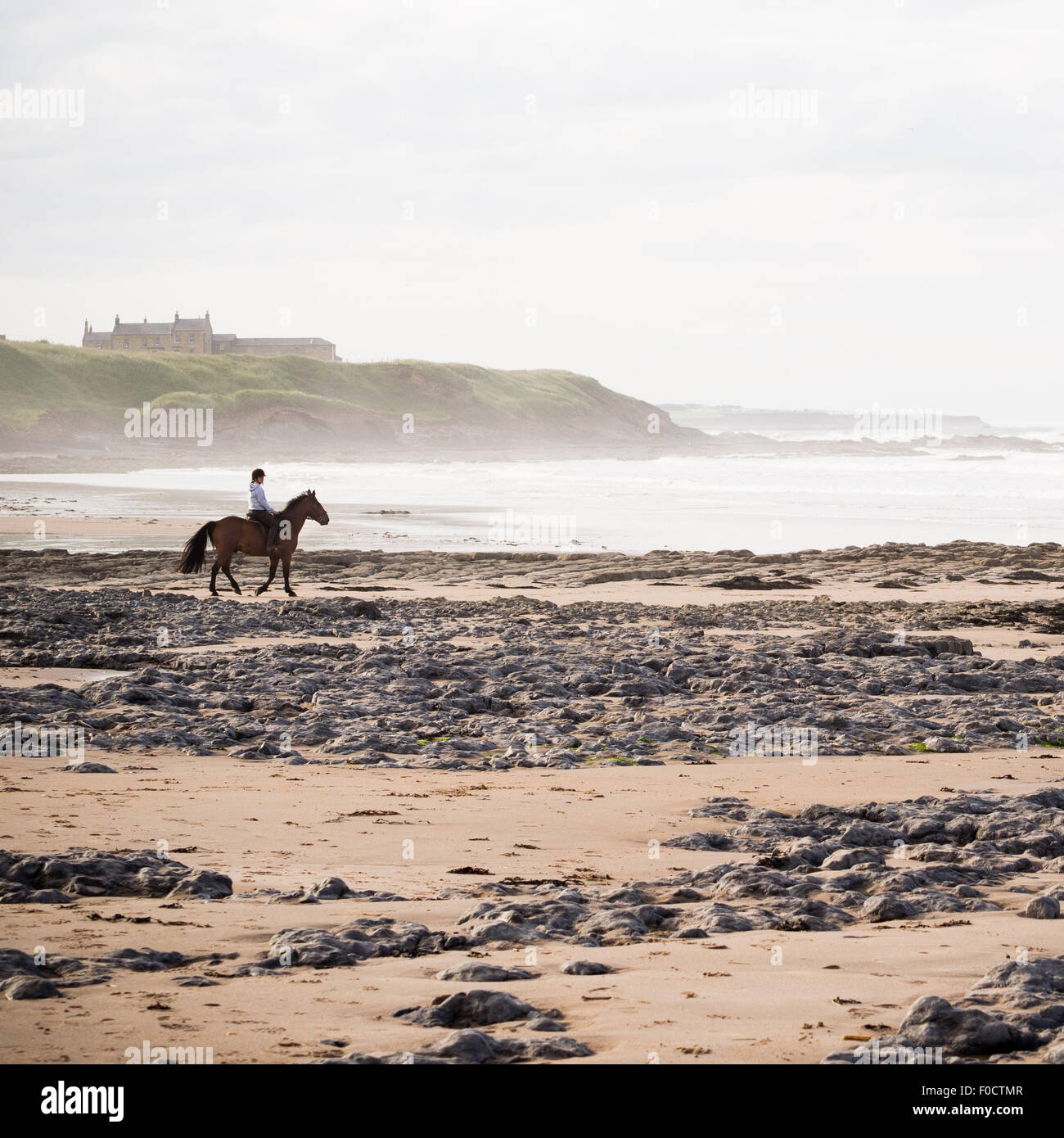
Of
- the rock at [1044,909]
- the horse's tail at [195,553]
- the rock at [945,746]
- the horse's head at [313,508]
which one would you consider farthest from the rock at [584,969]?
the horse's head at [313,508]

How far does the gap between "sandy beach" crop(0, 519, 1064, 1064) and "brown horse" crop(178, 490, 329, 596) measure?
3098 mm

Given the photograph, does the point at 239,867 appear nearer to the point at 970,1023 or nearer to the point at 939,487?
the point at 970,1023

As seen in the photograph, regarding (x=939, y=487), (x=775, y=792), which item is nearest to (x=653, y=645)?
(x=775, y=792)

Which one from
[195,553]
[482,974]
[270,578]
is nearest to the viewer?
[482,974]

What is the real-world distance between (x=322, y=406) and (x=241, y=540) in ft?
304

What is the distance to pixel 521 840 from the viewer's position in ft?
22.9

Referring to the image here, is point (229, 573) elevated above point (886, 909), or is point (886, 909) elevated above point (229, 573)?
point (229, 573)

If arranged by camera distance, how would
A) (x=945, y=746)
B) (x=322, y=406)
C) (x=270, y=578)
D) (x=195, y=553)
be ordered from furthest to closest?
(x=322, y=406), (x=270, y=578), (x=195, y=553), (x=945, y=746)

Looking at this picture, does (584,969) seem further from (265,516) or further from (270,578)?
(270,578)

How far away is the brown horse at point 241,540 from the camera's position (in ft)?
62.1

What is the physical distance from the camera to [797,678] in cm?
1240

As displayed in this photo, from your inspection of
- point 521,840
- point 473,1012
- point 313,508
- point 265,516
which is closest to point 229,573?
point 265,516

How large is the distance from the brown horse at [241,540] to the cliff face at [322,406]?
187ft
